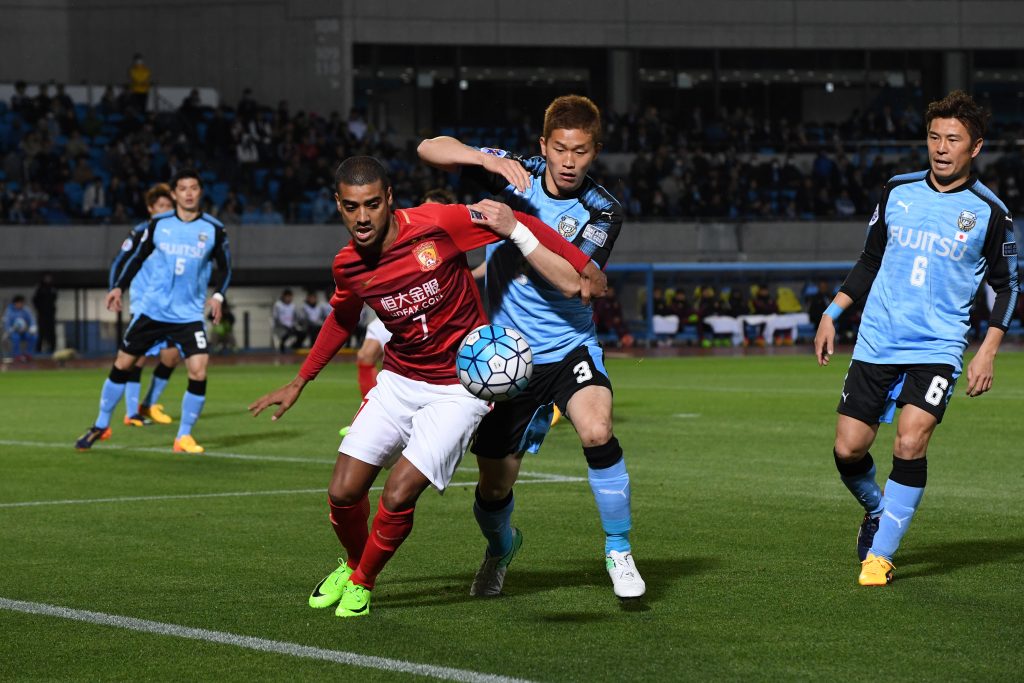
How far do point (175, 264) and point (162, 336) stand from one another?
694 millimetres

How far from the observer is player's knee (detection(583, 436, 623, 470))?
21.3 ft

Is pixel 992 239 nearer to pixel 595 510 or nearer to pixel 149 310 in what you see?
pixel 595 510

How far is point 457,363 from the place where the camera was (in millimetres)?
6152

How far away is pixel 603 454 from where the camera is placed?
6.50 metres

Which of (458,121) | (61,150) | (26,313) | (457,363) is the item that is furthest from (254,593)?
(458,121)

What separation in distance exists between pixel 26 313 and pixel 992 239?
29938 millimetres

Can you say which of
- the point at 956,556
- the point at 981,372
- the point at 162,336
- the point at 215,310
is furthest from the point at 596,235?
the point at 162,336

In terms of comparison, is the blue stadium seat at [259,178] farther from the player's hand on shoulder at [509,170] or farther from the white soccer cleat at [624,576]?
the white soccer cleat at [624,576]

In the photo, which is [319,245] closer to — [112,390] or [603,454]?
[112,390]

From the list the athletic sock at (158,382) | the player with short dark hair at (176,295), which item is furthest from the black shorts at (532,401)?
the athletic sock at (158,382)

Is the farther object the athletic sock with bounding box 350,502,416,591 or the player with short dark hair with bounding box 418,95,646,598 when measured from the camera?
the player with short dark hair with bounding box 418,95,646,598

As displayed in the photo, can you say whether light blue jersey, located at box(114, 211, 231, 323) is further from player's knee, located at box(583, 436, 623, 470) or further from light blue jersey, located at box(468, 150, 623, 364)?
player's knee, located at box(583, 436, 623, 470)

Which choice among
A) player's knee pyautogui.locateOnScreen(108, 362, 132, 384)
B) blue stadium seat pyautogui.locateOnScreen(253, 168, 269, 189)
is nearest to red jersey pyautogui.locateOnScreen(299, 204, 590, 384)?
player's knee pyautogui.locateOnScreen(108, 362, 132, 384)

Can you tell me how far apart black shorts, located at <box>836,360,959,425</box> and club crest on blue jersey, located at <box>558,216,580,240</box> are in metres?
1.52
